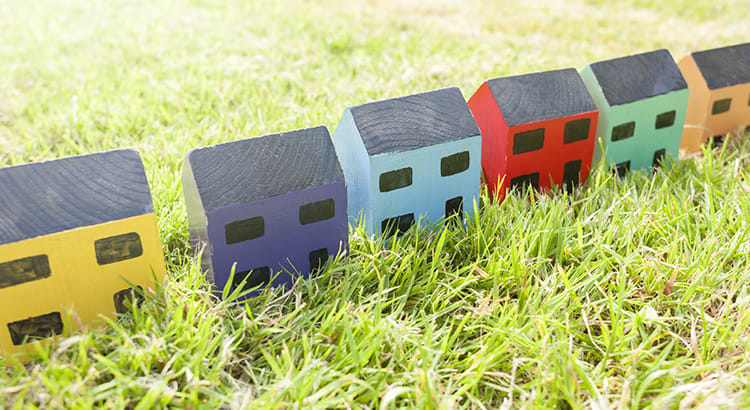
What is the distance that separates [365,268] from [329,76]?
6.97ft

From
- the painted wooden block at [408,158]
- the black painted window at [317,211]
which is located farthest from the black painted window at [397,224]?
the black painted window at [317,211]

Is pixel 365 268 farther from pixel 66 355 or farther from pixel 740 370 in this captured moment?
pixel 740 370

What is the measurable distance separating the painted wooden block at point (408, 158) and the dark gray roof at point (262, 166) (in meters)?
0.14

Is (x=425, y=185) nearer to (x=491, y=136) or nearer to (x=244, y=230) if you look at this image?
(x=491, y=136)

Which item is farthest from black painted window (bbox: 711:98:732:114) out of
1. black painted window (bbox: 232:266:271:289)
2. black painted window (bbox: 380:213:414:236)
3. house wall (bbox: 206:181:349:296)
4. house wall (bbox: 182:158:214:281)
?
house wall (bbox: 182:158:214:281)

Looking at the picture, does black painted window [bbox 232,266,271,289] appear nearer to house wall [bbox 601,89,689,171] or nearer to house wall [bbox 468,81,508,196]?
house wall [bbox 468,81,508,196]

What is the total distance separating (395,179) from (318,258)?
304 mm

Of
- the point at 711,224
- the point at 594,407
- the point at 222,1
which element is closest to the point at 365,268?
the point at 594,407

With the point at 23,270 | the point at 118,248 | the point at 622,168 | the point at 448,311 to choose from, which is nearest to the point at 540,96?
the point at 622,168

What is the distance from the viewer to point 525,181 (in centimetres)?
198

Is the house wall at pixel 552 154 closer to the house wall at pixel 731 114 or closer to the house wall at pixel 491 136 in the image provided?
the house wall at pixel 491 136

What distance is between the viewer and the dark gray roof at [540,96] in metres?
1.87

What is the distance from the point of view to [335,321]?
1.40 meters

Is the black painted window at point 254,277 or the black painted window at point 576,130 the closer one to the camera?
the black painted window at point 254,277
